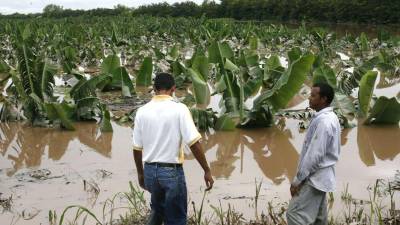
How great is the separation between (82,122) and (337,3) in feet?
142

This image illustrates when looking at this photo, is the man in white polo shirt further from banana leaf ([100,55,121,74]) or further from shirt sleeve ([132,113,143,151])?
banana leaf ([100,55,121,74])

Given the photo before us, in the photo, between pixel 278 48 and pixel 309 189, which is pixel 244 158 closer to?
pixel 309 189

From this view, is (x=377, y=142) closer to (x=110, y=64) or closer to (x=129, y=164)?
(x=129, y=164)

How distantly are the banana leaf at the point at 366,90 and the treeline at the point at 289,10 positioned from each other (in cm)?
3628

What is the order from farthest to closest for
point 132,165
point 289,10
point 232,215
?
point 289,10 → point 132,165 → point 232,215

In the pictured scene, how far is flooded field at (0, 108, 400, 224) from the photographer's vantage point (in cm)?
513

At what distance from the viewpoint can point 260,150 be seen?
7.11m

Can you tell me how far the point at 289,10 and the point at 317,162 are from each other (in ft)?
175

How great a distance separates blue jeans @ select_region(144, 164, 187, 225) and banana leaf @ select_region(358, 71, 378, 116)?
16.4 feet

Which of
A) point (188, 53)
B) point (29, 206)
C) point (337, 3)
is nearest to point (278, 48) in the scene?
point (188, 53)

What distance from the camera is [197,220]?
4.16 m

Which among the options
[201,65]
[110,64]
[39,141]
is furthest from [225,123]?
[110,64]

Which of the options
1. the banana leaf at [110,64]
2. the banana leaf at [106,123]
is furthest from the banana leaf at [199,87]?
the banana leaf at [110,64]

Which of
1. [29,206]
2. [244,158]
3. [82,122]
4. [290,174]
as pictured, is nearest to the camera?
[29,206]
